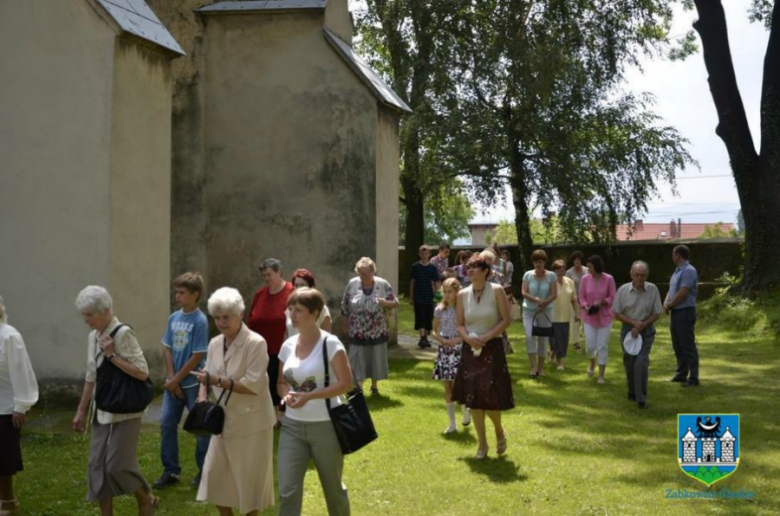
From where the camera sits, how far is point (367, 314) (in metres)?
12.0

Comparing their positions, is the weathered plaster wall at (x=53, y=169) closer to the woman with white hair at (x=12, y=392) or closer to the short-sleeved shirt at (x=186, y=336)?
the short-sleeved shirt at (x=186, y=336)

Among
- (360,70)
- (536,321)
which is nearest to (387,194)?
(360,70)

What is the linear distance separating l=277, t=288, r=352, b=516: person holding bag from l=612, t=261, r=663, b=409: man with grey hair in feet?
21.2

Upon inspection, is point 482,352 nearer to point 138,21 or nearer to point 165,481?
point 165,481

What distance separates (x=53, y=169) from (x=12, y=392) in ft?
Result: 16.9

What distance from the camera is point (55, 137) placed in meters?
11.3

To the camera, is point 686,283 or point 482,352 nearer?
point 482,352

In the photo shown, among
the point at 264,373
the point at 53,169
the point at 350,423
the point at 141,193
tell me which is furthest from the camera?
the point at 141,193

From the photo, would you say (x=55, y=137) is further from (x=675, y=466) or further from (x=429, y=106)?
(x=429, y=106)

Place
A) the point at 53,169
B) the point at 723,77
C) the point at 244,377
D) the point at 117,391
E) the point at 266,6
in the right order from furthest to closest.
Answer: the point at 723,77, the point at 266,6, the point at 53,169, the point at 117,391, the point at 244,377

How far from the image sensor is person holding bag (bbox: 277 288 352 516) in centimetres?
587

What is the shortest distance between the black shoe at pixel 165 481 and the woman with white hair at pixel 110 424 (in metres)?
1.35

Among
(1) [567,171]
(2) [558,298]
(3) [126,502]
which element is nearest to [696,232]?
(1) [567,171]

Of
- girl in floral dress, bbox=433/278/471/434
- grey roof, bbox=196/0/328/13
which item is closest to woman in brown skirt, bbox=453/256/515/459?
girl in floral dress, bbox=433/278/471/434
